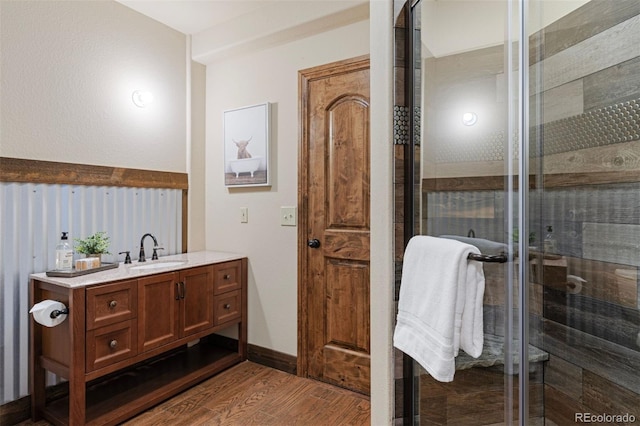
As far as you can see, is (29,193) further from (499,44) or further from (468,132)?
(499,44)

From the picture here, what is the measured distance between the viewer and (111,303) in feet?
5.88

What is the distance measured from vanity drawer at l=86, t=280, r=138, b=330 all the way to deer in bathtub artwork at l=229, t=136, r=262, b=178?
44.6 inches

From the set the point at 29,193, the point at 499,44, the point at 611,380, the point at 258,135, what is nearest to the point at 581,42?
the point at 499,44

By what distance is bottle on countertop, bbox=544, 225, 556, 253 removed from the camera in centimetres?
100

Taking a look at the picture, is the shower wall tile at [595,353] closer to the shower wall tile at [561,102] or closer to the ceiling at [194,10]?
the shower wall tile at [561,102]

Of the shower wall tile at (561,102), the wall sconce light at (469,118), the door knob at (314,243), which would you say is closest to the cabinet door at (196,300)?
the door knob at (314,243)

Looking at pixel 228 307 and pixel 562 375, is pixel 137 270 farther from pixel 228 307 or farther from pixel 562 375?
pixel 562 375

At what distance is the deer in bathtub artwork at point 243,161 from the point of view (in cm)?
260

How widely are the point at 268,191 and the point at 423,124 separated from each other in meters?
1.45

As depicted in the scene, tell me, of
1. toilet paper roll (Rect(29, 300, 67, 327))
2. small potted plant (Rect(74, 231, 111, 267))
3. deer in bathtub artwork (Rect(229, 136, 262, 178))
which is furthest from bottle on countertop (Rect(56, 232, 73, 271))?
deer in bathtub artwork (Rect(229, 136, 262, 178))

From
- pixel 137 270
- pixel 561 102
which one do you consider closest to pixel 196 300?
pixel 137 270

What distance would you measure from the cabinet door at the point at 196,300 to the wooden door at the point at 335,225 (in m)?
0.64

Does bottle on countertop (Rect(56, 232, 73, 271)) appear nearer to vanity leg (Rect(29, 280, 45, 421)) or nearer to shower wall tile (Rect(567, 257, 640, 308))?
vanity leg (Rect(29, 280, 45, 421))

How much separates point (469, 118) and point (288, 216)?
1536 mm
